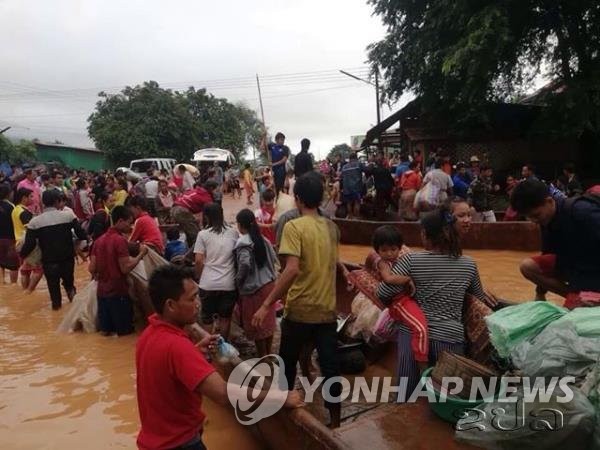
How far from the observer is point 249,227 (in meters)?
5.09

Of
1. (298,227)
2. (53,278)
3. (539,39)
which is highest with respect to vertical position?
(539,39)

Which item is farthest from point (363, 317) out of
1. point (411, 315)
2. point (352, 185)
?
point (352, 185)

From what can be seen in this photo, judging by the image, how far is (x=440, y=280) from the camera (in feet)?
10.9

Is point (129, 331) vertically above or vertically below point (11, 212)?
below

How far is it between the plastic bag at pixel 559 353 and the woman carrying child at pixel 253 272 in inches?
107

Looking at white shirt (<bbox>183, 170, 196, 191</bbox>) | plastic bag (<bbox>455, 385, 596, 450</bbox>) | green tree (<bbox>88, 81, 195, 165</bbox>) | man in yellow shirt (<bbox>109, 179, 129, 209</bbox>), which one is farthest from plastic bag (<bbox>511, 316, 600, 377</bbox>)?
green tree (<bbox>88, 81, 195, 165</bbox>)

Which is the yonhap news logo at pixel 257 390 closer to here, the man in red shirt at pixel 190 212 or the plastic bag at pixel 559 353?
the plastic bag at pixel 559 353

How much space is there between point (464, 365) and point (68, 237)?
6.28 meters

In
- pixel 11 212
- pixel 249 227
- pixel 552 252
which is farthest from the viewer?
pixel 11 212

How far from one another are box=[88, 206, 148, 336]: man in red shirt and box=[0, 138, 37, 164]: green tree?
27442mm

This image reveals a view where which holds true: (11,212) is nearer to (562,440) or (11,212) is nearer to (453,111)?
(562,440)

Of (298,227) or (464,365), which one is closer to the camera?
(464,365)

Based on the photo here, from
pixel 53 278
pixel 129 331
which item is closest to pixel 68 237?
pixel 53 278

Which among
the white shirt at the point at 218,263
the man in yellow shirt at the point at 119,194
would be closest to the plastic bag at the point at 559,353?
the white shirt at the point at 218,263
